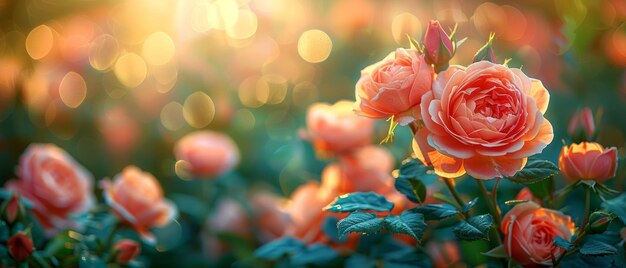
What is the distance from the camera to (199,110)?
5.87ft

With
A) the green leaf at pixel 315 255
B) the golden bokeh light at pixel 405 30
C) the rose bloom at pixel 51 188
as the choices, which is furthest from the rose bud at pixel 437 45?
the golden bokeh light at pixel 405 30

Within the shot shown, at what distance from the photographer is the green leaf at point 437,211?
2.32 ft

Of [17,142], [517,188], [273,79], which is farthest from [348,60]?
[17,142]

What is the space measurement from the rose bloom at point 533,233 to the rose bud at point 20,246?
58cm

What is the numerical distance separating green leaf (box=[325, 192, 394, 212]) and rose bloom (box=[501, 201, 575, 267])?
14 cm

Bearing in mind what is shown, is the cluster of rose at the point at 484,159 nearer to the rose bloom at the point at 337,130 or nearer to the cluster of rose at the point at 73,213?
the rose bloom at the point at 337,130

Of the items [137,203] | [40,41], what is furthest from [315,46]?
[137,203]

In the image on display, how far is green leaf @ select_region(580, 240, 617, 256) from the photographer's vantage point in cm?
65

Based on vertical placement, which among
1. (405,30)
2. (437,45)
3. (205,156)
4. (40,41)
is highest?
(40,41)

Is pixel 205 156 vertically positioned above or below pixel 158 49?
below

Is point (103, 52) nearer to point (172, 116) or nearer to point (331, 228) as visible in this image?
point (172, 116)

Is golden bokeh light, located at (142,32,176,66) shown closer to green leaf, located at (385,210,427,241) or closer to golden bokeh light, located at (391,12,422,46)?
golden bokeh light, located at (391,12,422,46)

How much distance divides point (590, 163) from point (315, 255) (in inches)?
15.3

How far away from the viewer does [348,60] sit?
174 cm
